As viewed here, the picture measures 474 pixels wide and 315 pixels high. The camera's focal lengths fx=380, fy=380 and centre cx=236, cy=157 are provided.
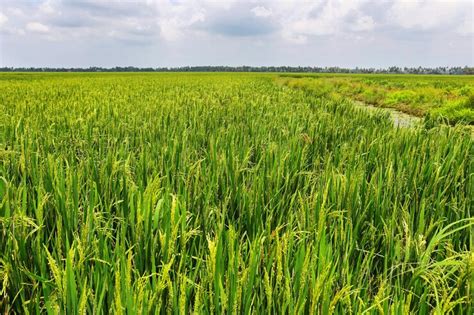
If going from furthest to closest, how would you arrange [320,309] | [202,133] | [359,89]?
1. [359,89]
2. [202,133]
3. [320,309]

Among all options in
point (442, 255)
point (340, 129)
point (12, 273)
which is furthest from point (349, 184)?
point (340, 129)

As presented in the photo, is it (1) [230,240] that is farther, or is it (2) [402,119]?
(2) [402,119]

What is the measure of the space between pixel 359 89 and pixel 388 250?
2167cm

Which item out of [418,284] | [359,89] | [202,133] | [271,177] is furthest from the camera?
[359,89]

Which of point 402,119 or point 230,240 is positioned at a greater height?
point 230,240

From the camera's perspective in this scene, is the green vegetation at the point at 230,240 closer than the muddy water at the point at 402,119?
Yes

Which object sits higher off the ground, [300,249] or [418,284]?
[300,249]

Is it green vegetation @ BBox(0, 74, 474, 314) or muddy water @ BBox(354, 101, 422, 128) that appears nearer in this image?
green vegetation @ BBox(0, 74, 474, 314)

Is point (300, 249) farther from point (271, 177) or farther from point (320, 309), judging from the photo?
point (271, 177)

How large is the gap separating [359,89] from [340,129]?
18.7 meters

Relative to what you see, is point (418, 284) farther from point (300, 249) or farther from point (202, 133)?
point (202, 133)

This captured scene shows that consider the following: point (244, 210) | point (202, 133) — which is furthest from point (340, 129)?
point (244, 210)

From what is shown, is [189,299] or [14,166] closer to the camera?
[189,299]

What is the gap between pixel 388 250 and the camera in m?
1.67
